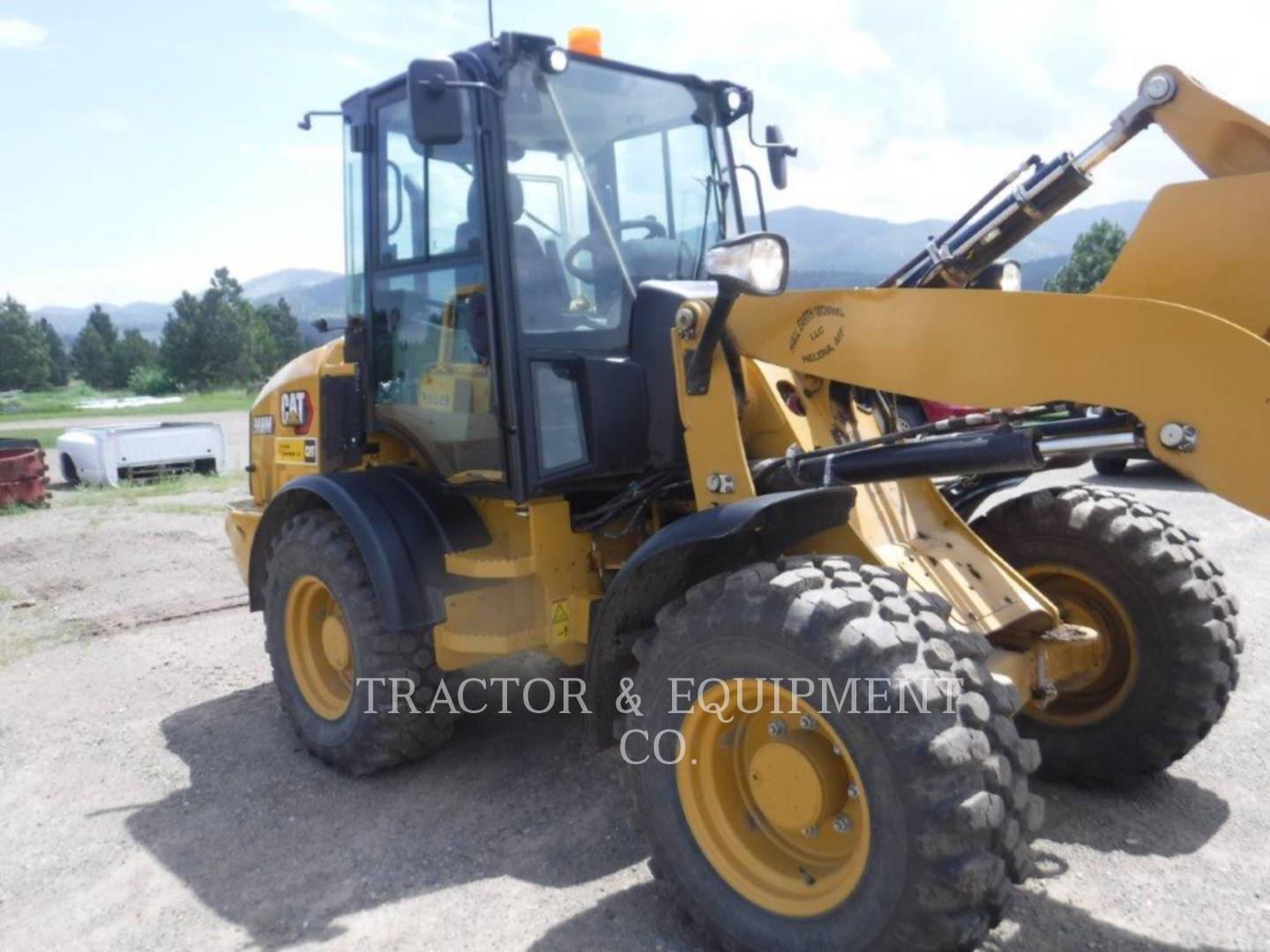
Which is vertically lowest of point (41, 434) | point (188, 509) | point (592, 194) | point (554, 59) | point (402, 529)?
point (188, 509)

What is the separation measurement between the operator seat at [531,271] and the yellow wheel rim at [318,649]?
1.57 meters

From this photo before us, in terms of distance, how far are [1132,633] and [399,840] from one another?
2.76 meters

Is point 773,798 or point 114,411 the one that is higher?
point 114,411

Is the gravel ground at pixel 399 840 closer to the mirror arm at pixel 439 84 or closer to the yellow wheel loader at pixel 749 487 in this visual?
the yellow wheel loader at pixel 749 487

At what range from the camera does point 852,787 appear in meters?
2.79

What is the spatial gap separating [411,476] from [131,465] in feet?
35.7

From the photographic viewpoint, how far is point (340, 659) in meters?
4.55

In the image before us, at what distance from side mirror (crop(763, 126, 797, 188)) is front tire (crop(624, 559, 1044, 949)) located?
7.69 feet

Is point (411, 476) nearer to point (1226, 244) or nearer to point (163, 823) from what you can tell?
point (163, 823)

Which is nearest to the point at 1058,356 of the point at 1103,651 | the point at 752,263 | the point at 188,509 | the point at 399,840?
the point at 752,263

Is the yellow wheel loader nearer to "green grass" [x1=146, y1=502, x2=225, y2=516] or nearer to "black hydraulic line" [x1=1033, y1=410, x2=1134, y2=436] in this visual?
"black hydraulic line" [x1=1033, y1=410, x2=1134, y2=436]

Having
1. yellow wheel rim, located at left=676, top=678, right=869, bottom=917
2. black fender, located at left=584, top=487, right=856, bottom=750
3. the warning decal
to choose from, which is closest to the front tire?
yellow wheel rim, located at left=676, top=678, right=869, bottom=917

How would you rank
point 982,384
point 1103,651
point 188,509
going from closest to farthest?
point 982,384, point 1103,651, point 188,509

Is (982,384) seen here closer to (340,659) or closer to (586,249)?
(586,249)
